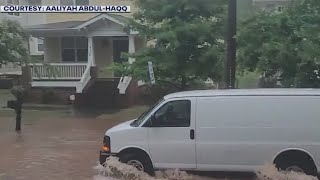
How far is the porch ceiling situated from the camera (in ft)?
98.0

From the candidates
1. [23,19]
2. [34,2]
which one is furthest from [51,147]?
[23,19]

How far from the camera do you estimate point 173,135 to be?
34.2ft

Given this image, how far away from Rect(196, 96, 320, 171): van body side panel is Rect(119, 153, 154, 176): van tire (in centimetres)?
96

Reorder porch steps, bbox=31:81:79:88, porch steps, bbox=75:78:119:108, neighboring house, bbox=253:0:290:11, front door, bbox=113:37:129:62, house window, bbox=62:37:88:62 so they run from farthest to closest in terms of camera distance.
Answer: house window, bbox=62:37:88:62, front door, bbox=113:37:129:62, porch steps, bbox=31:81:79:88, porch steps, bbox=75:78:119:108, neighboring house, bbox=253:0:290:11

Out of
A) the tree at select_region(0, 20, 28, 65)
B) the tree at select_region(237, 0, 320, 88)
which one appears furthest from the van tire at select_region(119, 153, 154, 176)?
the tree at select_region(0, 20, 28, 65)

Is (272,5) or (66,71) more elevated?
(272,5)

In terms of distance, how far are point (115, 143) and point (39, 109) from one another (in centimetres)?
1651

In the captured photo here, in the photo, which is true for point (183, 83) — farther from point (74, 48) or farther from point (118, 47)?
point (74, 48)

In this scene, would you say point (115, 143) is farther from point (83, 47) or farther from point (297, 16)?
point (83, 47)

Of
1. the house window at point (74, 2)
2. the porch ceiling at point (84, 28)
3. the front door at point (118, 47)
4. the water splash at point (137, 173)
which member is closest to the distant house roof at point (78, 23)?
the porch ceiling at point (84, 28)

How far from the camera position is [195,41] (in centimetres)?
1858

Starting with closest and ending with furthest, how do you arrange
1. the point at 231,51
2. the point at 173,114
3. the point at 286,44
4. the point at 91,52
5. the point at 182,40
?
the point at 173,114, the point at 231,51, the point at 286,44, the point at 182,40, the point at 91,52

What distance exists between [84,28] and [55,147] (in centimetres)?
1622

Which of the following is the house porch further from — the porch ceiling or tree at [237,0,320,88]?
tree at [237,0,320,88]
